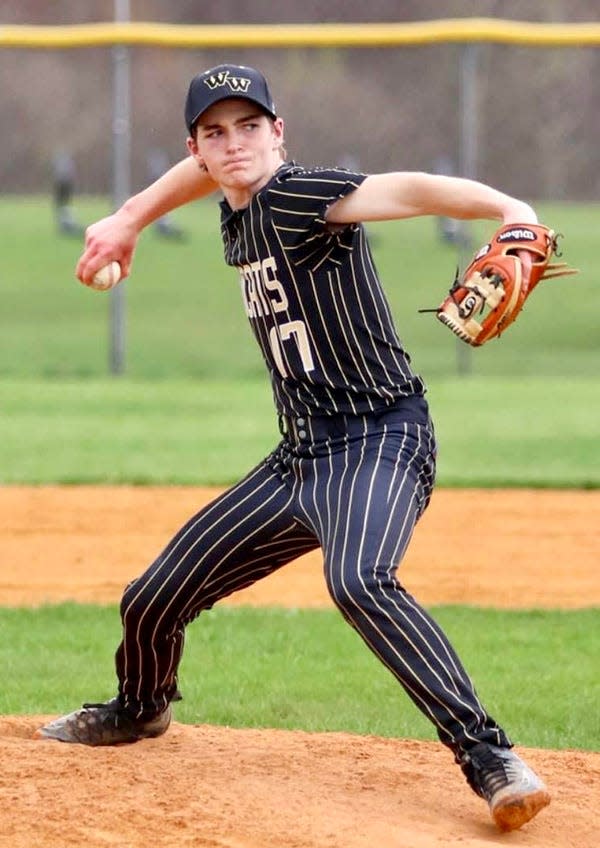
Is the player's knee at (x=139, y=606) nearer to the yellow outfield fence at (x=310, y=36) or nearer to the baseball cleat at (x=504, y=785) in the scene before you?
A: the baseball cleat at (x=504, y=785)

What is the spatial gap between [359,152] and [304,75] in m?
1.10

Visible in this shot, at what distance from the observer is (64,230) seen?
2494 cm

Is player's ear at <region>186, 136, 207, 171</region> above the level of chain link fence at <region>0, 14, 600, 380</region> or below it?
below

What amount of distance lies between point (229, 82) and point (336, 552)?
45.0 inches

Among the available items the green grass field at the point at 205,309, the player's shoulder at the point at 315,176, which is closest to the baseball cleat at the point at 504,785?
the player's shoulder at the point at 315,176

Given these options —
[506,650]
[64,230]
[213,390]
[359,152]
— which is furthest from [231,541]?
[64,230]

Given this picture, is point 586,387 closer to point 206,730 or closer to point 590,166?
point 590,166

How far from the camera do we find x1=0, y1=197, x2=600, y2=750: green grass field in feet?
17.1

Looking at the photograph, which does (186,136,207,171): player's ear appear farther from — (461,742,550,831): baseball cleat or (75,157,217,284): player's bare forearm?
(461,742,550,831): baseball cleat

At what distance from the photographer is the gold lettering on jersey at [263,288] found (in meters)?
3.90

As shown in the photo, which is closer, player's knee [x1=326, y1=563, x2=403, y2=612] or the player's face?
player's knee [x1=326, y1=563, x2=403, y2=612]

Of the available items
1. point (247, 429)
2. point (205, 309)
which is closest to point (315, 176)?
point (247, 429)

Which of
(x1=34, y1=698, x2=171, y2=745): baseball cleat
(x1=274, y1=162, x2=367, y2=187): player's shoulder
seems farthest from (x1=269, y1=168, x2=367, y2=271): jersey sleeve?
(x1=34, y1=698, x2=171, y2=745): baseball cleat

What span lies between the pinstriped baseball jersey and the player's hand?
455mm
